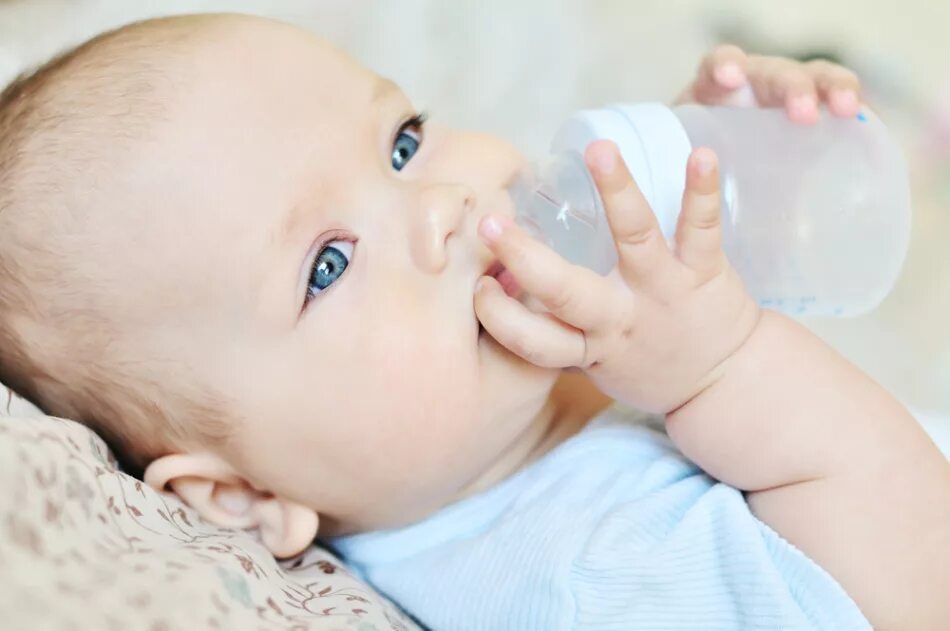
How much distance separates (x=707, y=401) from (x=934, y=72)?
87cm

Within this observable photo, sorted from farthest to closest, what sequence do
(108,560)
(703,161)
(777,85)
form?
(777,85) < (703,161) < (108,560)

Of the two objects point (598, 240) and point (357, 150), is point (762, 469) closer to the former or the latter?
point (598, 240)

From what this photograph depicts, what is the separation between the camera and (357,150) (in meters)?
0.90

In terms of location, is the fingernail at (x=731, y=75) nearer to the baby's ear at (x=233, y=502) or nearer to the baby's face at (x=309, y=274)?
the baby's face at (x=309, y=274)

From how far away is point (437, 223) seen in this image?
851mm

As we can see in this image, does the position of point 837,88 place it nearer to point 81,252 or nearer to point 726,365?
point 726,365

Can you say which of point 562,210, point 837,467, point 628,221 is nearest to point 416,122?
point 562,210

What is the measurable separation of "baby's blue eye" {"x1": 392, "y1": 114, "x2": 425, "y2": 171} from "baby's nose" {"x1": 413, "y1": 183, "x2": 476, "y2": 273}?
0.10 meters

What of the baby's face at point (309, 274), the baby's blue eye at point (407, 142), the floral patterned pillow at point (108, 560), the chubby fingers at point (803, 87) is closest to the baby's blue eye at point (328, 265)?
the baby's face at point (309, 274)

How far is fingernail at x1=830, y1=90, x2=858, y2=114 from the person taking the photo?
105 centimetres

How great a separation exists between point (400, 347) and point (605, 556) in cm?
27

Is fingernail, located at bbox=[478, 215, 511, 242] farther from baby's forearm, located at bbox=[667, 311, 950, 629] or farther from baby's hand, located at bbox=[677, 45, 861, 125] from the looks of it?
baby's hand, located at bbox=[677, 45, 861, 125]

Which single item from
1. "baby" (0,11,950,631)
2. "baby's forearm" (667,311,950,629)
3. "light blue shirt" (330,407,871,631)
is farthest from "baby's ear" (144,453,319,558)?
"baby's forearm" (667,311,950,629)

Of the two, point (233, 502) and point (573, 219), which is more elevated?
point (573, 219)
